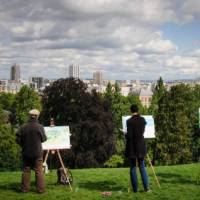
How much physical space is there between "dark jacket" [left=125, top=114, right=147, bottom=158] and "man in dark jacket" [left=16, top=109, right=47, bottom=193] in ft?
7.93

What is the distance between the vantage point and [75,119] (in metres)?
49.1

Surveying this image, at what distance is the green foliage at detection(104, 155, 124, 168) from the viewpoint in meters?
54.3

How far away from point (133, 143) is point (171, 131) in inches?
1791

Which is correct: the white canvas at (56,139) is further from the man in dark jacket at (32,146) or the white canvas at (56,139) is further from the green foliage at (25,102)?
the green foliage at (25,102)

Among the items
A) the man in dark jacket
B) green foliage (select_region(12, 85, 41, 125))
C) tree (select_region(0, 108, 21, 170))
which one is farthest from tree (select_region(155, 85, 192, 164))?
the man in dark jacket

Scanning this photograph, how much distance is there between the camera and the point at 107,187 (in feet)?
49.7

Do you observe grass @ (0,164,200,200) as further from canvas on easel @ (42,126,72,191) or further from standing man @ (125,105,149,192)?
canvas on easel @ (42,126,72,191)

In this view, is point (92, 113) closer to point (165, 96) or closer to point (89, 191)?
point (165, 96)

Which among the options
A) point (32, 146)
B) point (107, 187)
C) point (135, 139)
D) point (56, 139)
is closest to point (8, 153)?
point (56, 139)

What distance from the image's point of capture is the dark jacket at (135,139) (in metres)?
13.7

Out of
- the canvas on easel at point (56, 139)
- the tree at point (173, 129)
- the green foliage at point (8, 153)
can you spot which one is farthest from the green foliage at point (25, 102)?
the canvas on easel at point (56, 139)

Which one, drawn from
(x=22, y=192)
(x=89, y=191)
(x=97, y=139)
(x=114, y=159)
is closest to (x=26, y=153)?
(x=22, y=192)

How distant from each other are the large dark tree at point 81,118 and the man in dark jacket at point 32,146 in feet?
105

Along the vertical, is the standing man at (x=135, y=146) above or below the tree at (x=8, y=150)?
above
